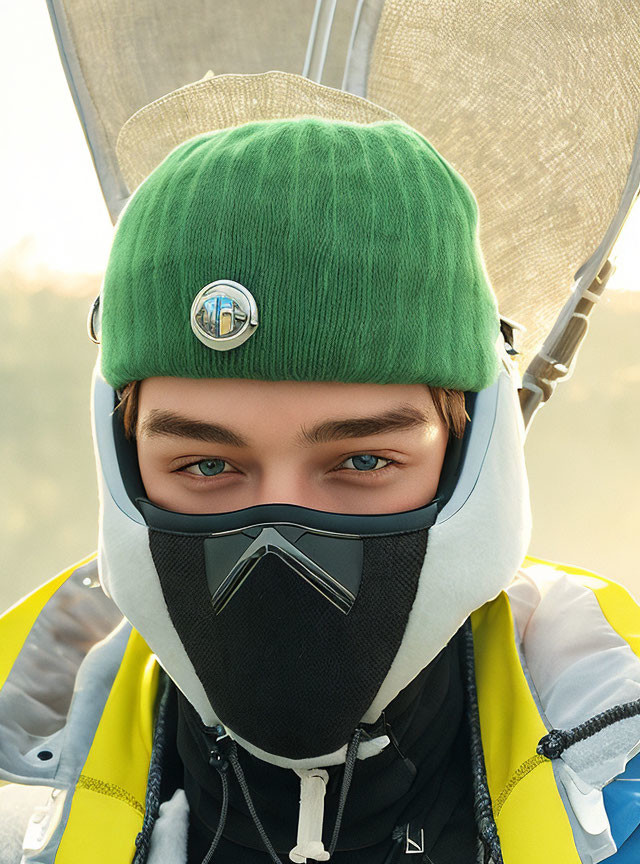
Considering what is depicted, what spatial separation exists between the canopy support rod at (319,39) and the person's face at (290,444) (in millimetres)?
989

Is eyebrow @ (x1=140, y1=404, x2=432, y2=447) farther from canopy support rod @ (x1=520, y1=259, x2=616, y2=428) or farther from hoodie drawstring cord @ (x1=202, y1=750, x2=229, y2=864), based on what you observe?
canopy support rod @ (x1=520, y1=259, x2=616, y2=428)

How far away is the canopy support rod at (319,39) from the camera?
195 centimetres

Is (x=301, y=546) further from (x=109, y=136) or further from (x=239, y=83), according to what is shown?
(x=109, y=136)

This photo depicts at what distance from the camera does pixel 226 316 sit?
1.17m

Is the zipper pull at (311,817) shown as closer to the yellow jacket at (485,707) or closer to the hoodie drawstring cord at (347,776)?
the hoodie drawstring cord at (347,776)

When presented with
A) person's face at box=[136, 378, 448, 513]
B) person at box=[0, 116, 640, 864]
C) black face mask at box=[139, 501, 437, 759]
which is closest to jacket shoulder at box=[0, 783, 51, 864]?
person at box=[0, 116, 640, 864]

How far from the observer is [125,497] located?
1.35 metres

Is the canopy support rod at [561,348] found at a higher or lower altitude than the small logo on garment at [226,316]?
lower

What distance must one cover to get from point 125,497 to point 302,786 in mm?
484

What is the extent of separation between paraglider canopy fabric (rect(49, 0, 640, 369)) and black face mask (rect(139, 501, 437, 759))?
824 mm

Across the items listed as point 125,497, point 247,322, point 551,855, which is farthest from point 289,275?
point 551,855

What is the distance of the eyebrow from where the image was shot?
1.20 metres

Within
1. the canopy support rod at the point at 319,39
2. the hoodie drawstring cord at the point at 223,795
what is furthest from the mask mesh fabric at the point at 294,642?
the canopy support rod at the point at 319,39

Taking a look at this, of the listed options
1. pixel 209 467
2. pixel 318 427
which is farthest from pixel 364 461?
pixel 209 467
